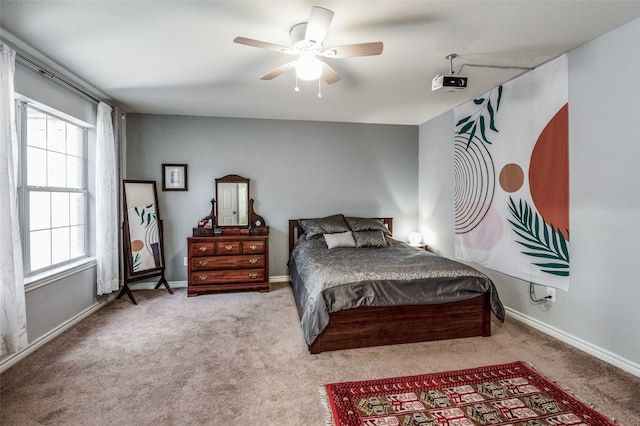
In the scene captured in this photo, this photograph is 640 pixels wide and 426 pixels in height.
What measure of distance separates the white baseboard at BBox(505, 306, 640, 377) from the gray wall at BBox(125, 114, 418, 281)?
2.25 metres

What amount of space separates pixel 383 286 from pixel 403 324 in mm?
402

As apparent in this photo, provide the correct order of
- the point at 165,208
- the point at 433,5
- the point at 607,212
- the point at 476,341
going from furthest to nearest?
the point at 165,208
the point at 476,341
the point at 607,212
the point at 433,5

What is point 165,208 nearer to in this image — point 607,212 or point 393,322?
point 393,322

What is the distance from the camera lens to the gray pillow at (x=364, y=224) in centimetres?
442

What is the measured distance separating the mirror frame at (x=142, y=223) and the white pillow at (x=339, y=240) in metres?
2.35

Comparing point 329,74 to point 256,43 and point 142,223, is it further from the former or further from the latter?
point 142,223

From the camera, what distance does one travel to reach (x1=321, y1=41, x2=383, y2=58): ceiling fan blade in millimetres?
2053

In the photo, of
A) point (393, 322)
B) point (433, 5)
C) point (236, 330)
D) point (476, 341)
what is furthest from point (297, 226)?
point (433, 5)

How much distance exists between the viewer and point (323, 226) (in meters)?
4.36

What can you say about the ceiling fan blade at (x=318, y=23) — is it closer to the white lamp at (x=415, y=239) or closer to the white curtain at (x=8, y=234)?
the white curtain at (x=8, y=234)

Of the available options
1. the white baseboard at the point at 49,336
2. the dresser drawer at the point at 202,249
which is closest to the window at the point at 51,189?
the white baseboard at the point at 49,336

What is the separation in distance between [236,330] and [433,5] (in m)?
3.10

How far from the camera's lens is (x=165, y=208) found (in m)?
4.52

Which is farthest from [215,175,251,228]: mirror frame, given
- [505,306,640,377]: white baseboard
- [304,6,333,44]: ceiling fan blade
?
[505,306,640,377]: white baseboard
